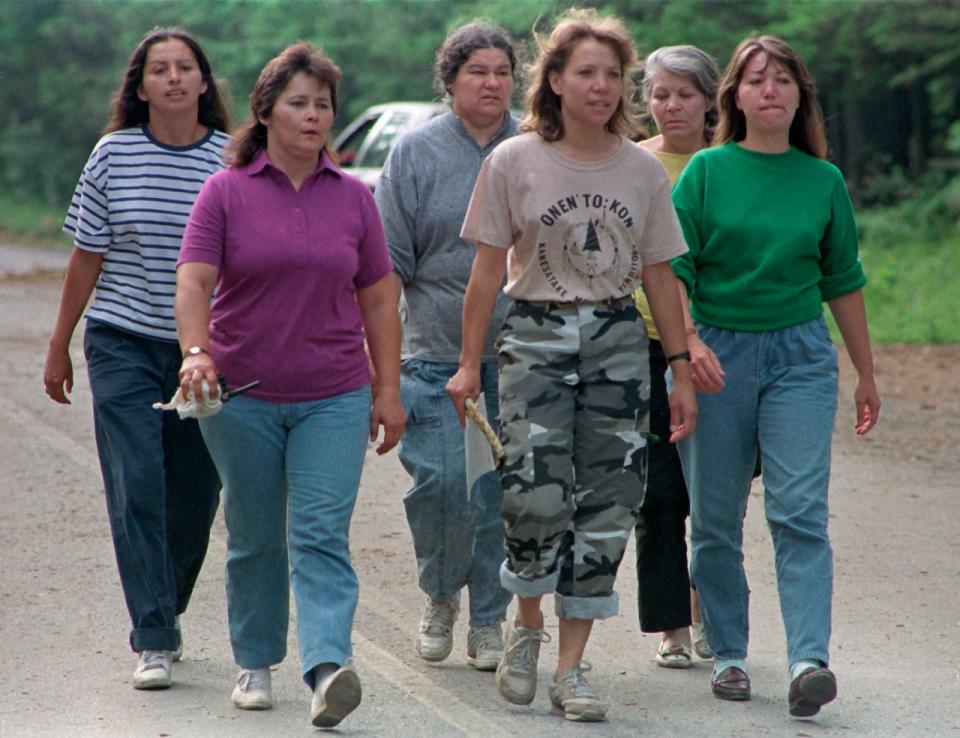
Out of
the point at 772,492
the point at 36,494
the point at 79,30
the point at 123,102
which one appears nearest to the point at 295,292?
the point at 123,102

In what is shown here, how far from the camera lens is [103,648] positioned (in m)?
5.62

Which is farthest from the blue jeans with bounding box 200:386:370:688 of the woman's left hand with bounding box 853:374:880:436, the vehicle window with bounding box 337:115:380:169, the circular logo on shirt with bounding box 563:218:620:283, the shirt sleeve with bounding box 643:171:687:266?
the vehicle window with bounding box 337:115:380:169

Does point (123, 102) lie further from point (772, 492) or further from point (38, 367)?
point (38, 367)

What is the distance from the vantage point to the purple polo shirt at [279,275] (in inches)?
184

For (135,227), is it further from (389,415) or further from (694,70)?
(694,70)

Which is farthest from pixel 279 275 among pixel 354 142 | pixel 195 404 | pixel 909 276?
pixel 354 142

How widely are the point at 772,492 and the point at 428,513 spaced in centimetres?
123

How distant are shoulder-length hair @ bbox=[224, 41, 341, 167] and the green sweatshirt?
116 cm

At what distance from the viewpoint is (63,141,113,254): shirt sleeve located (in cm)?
526

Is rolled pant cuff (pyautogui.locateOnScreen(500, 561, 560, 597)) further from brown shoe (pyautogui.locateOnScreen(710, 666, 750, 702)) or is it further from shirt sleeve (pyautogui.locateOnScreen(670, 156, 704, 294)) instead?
shirt sleeve (pyautogui.locateOnScreen(670, 156, 704, 294))

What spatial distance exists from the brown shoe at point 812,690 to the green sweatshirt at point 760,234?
104cm

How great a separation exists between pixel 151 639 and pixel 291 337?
1.15 metres

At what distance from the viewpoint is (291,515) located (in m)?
4.75

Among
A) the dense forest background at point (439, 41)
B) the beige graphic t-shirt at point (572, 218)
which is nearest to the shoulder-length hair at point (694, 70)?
the beige graphic t-shirt at point (572, 218)
